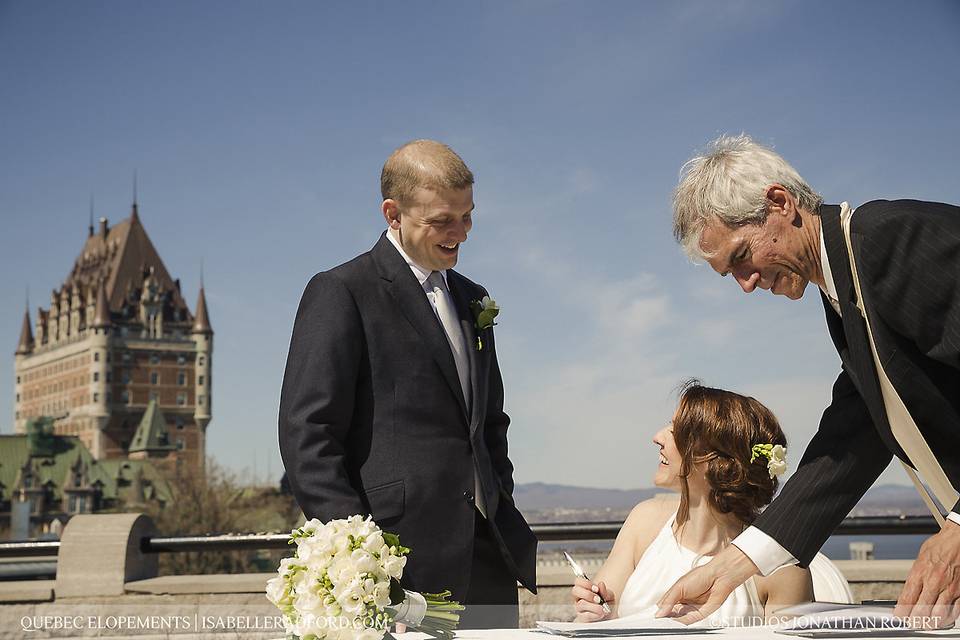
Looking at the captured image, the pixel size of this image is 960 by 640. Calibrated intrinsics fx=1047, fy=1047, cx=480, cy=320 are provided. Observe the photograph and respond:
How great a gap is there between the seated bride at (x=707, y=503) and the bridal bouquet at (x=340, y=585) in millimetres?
1795

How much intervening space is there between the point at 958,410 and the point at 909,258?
393mm

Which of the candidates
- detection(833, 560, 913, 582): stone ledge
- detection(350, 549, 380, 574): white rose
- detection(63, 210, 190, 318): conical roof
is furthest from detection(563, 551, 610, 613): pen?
detection(63, 210, 190, 318): conical roof

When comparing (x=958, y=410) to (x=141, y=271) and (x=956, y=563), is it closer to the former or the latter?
(x=956, y=563)

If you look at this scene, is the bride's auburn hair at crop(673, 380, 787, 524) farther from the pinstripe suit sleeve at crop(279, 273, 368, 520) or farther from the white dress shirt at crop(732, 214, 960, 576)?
the pinstripe suit sleeve at crop(279, 273, 368, 520)

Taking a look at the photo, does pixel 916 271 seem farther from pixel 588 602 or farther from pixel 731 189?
pixel 588 602

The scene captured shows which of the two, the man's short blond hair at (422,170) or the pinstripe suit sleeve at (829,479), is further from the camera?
the man's short blond hair at (422,170)

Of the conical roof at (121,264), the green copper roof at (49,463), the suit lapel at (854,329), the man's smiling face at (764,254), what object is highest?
the conical roof at (121,264)

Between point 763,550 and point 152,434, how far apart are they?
124832mm

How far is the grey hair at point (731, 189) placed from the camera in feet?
9.12

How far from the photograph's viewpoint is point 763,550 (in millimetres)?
2893

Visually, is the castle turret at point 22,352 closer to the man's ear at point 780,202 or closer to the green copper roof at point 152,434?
the green copper roof at point 152,434

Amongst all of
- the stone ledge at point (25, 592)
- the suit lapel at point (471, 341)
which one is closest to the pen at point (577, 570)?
→ the suit lapel at point (471, 341)

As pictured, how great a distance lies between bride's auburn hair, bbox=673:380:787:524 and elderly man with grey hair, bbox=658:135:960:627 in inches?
30.8

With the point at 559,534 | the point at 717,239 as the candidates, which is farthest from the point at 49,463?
the point at 717,239
